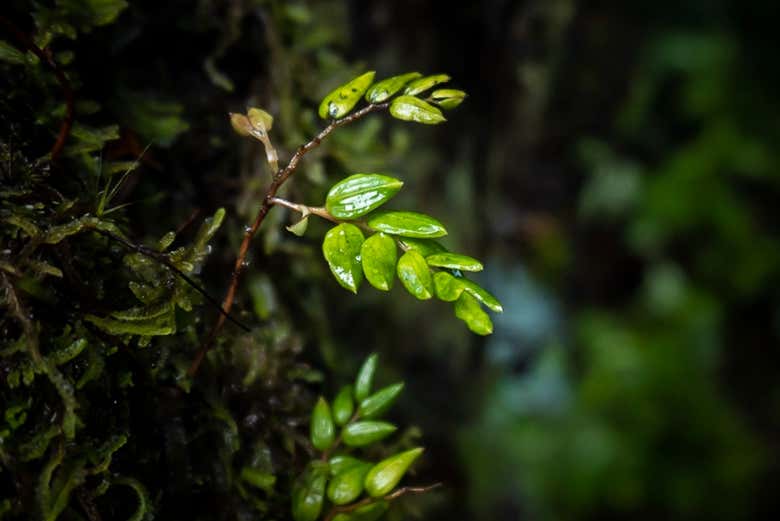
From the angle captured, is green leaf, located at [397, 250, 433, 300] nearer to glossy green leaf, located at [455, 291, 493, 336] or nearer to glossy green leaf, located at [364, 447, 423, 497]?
glossy green leaf, located at [455, 291, 493, 336]

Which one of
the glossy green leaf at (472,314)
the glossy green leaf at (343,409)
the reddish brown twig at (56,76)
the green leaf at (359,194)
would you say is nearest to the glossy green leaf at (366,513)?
the glossy green leaf at (343,409)

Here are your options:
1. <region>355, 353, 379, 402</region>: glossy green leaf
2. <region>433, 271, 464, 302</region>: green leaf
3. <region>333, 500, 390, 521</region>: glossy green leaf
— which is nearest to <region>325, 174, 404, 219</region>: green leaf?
<region>433, 271, 464, 302</region>: green leaf

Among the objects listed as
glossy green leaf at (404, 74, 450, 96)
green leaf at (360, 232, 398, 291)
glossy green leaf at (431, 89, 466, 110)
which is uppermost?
glossy green leaf at (404, 74, 450, 96)

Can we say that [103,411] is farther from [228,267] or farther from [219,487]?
[228,267]

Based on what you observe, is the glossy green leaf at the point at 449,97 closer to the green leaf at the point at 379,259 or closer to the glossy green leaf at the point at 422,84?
the glossy green leaf at the point at 422,84

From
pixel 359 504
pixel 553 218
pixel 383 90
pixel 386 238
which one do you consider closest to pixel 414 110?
pixel 383 90

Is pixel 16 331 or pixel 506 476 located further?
pixel 506 476

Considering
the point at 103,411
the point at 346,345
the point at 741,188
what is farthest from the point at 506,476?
the point at 103,411
